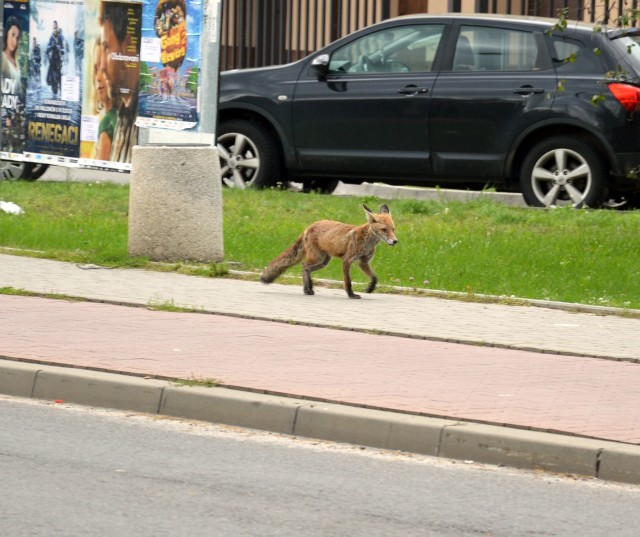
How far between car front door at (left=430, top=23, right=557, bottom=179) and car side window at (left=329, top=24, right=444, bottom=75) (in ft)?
0.94

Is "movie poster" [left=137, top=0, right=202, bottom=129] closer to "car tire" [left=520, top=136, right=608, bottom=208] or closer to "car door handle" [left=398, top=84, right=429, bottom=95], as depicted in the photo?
"car door handle" [left=398, top=84, right=429, bottom=95]

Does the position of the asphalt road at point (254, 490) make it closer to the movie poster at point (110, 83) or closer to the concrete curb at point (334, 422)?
the concrete curb at point (334, 422)

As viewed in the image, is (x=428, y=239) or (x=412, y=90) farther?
(x=412, y=90)

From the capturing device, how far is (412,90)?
1595 cm

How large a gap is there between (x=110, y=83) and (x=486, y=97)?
14.0 feet

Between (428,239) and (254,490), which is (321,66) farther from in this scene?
(254,490)

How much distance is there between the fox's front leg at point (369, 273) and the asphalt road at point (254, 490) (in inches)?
147

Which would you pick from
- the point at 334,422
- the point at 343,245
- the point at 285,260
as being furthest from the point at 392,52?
the point at 334,422

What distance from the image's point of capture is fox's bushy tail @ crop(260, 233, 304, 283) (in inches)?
456

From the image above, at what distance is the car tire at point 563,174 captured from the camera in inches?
585

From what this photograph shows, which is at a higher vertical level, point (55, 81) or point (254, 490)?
point (55, 81)

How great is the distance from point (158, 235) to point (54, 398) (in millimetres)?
4573

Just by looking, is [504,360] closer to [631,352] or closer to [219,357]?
[631,352]

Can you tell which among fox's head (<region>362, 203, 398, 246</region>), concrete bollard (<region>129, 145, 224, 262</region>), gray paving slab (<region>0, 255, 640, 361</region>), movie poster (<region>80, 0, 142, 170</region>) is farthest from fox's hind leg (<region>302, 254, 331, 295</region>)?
movie poster (<region>80, 0, 142, 170</region>)
